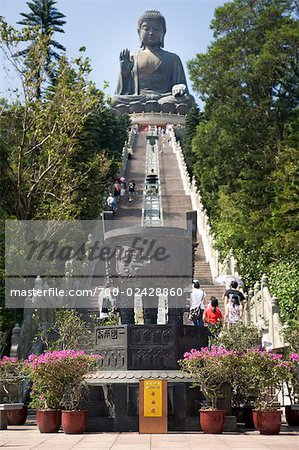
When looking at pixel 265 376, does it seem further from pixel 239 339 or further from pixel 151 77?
pixel 151 77

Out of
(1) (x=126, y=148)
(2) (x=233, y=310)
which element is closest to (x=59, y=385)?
(2) (x=233, y=310)

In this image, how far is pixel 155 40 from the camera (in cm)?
6750

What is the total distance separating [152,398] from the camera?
8891 millimetres

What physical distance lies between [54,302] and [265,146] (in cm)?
1196

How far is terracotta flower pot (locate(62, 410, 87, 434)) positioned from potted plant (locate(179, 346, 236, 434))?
142cm

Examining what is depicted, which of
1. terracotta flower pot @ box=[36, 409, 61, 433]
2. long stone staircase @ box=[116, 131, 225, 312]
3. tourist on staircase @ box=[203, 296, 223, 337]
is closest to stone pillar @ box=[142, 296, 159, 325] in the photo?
terracotta flower pot @ box=[36, 409, 61, 433]

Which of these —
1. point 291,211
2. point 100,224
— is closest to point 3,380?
point 291,211

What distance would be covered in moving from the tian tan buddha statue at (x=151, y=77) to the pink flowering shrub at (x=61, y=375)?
5693 cm

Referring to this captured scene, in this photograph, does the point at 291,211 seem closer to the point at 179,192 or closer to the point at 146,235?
the point at 146,235

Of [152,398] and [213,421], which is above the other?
[152,398]

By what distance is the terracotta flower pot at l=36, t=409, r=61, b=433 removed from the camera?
29.9 feet

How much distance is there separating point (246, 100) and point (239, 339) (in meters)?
16.6

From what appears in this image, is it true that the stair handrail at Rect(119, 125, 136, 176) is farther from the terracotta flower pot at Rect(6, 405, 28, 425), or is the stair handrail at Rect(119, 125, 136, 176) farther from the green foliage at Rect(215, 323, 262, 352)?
the terracotta flower pot at Rect(6, 405, 28, 425)

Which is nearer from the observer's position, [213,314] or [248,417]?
[248,417]
